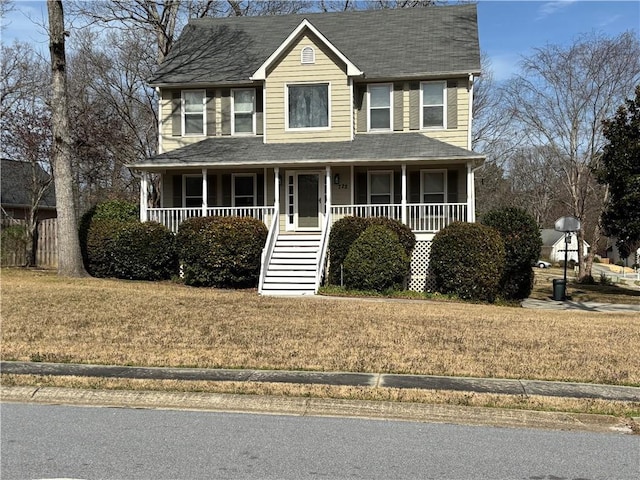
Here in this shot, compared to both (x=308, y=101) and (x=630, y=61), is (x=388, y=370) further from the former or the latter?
(x=630, y=61)

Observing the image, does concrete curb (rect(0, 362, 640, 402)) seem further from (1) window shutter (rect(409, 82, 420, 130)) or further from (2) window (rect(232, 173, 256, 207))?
(1) window shutter (rect(409, 82, 420, 130))

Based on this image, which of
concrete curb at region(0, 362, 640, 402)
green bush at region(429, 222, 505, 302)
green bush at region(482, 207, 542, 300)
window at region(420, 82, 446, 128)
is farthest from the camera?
window at region(420, 82, 446, 128)

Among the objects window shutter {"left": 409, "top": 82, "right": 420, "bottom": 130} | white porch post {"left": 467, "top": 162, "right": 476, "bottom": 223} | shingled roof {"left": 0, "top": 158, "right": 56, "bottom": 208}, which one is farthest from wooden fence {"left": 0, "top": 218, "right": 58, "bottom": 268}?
shingled roof {"left": 0, "top": 158, "right": 56, "bottom": 208}

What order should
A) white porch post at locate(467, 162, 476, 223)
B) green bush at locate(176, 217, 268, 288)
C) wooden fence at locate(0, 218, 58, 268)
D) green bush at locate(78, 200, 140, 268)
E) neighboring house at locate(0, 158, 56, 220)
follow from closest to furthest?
green bush at locate(176, 217, 268, 288) → white porch post at locate(467, 162, 476, 223) → green bush at locate(78, 200, 140, 268) → wooden fence at locate(0, 218, 58, 268) → neighboring house at locate(0, 158, 56, 220)

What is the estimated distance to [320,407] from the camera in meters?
6.66

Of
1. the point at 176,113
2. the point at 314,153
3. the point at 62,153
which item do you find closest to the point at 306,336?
the point at 314,153

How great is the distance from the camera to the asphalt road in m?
4.91

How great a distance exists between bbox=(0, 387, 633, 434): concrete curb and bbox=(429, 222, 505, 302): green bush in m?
11.2

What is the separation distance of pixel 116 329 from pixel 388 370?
5107 millimetres

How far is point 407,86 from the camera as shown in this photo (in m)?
21.6

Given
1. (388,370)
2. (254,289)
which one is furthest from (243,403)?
(254,289)

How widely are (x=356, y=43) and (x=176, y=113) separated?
286 inches

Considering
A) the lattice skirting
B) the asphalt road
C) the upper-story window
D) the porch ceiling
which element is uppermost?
the upper-story window

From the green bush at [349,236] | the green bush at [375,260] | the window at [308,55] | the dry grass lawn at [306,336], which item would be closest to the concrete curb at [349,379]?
the dry grass lawn at [306,336]
